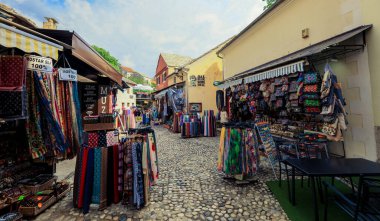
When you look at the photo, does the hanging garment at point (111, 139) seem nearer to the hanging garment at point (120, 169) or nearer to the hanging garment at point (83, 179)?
the hanging garment at point (120, 169)

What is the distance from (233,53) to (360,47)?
7.06m

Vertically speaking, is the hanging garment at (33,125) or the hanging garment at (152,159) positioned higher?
the hanging garment at (33,125)

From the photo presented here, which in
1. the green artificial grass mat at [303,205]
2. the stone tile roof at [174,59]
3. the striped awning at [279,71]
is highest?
the stone tile roof at [174,59]

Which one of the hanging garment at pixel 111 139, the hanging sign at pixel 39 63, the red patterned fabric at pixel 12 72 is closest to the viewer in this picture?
the red patterned fabric at pixel 12 72

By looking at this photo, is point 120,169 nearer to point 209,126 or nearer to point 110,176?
point 110,176

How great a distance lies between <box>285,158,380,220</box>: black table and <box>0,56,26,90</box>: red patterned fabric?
3854 millimetres

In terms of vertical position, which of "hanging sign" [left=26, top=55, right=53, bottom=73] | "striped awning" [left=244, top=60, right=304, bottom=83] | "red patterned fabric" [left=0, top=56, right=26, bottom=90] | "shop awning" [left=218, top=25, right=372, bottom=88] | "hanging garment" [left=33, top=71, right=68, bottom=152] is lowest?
"hanging garment" [left=33, top=71, right=68, bottom=152]

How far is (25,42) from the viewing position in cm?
216

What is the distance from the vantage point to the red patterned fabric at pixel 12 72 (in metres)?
2.14

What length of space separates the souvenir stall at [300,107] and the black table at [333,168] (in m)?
1.09

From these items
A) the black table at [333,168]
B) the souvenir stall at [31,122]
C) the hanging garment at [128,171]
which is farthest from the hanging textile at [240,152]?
the souvenir stall at [31,122]

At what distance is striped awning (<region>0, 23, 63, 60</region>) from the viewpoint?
1.95 m

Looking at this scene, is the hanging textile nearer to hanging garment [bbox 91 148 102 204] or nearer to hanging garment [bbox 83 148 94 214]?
hanging garment [bbox 91 148 102 204]

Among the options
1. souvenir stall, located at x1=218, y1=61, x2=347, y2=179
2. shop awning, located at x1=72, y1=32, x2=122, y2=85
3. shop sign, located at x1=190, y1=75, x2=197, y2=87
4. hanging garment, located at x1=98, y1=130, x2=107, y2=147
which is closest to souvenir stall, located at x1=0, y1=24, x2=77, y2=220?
hanging garment, located at x1=98, y1=130, x2=107, y2=147
